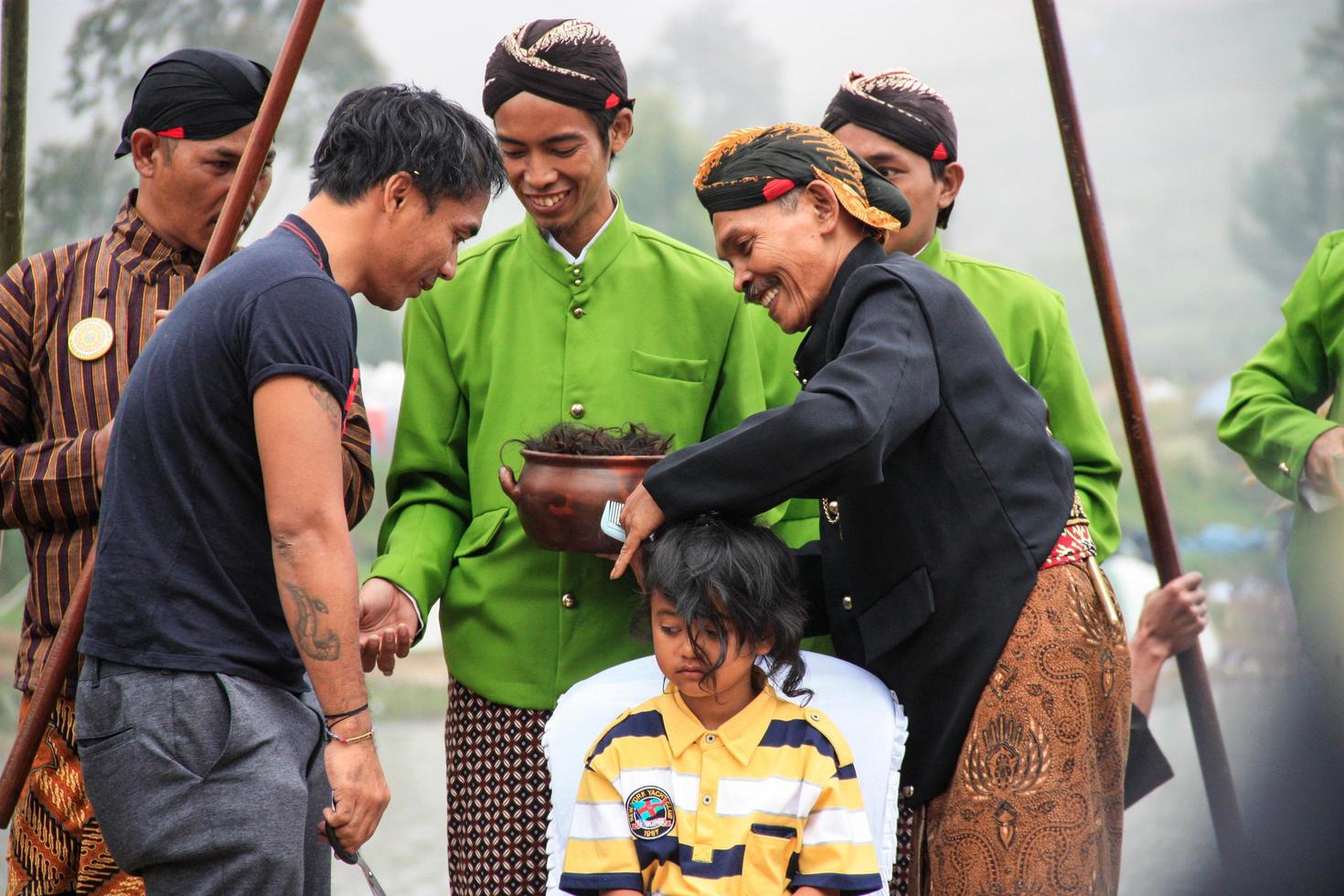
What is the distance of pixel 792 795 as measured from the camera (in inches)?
95.3

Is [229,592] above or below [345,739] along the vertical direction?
above

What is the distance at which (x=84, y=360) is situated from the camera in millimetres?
2887

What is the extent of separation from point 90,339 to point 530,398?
0.89 m

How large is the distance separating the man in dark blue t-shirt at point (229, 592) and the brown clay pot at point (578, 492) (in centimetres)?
45

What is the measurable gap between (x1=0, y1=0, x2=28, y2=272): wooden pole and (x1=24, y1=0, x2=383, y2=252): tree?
11.1ft

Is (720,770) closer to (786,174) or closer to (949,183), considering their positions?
(786,174)

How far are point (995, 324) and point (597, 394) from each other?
965 millimetres

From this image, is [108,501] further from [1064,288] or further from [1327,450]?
[1064,288]

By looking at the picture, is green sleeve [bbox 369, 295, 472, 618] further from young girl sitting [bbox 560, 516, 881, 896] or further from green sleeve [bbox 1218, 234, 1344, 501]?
green sleeve [bbox 1218, 234, 1344, 501]

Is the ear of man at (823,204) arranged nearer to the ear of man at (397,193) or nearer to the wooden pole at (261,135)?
the ear of man at (397,193)

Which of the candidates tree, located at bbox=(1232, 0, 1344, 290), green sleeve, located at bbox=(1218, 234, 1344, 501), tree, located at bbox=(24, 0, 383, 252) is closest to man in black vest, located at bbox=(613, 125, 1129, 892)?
green sleeve, located at bbox=(1218, 234, 1344, 501)

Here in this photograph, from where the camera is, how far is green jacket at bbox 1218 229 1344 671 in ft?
10.8

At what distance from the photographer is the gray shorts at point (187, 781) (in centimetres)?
217

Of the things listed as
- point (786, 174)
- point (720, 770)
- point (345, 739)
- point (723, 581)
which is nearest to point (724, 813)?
point (720, 770)
